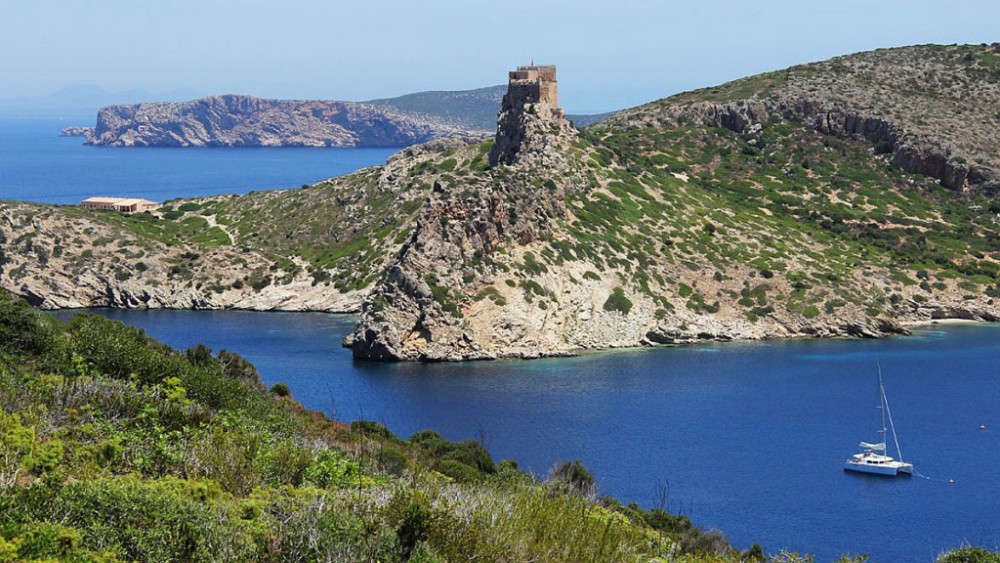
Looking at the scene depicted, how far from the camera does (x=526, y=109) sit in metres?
118

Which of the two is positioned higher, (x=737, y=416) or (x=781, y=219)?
(x=781, y=219)

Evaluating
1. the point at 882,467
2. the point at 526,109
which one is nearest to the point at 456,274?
the point at 526,109

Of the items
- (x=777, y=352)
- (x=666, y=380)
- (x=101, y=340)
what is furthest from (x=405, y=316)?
(x=101, y=340)

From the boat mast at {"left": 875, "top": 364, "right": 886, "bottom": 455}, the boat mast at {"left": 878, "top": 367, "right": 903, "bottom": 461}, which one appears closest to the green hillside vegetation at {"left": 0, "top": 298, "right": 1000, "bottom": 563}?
the boat mast at {"left": 878, "top": 367, "right": 903, "bottom": 461}

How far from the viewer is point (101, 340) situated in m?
39.4

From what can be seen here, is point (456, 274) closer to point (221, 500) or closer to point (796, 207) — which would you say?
point (796, 207)

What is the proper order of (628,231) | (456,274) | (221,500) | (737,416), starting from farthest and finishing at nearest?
(628,231), (456,274), (737,416), (221,500)

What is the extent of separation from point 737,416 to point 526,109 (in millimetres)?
49206

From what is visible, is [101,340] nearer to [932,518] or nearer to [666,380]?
[932,518]

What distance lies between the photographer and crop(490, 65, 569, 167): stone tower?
11706 centimetres

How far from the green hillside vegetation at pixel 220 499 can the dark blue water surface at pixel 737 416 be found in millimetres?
28252

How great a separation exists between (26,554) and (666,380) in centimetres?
6742

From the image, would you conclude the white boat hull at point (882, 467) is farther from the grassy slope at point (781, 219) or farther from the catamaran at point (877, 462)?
the grassy slope at point (781, 219)

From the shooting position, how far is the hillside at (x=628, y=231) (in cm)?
9694
